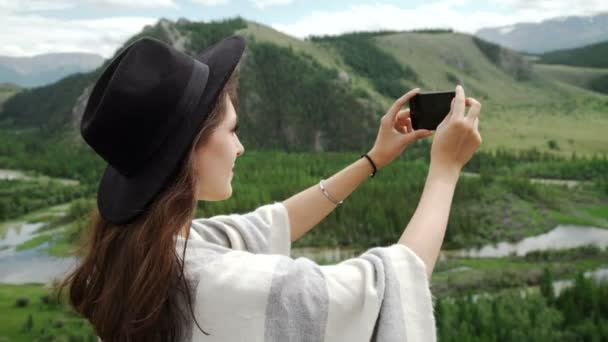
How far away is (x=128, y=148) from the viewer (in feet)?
3.74

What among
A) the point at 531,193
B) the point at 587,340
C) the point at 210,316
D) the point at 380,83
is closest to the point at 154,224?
the point at 210,316

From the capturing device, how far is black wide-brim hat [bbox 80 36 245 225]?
3.66 feet

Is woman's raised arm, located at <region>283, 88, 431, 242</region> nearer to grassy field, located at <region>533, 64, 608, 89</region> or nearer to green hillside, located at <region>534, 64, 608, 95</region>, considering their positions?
green hillside, located at <region>534, 64, 608, 95</region>

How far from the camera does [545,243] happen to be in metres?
13.1

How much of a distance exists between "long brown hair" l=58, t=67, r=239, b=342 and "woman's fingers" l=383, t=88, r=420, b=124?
0.40 metres

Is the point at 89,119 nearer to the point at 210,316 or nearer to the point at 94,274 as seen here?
the point at 94,274

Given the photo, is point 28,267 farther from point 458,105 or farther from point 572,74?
point 572,74

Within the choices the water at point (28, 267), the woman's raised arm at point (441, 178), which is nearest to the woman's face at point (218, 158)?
the woman's raised arm at point (441, 178)

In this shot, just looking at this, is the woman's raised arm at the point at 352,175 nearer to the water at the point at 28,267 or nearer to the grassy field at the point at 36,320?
the grassy field at the point at 36,320

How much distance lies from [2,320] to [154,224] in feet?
27.2

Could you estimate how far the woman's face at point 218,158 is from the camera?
1.21 m

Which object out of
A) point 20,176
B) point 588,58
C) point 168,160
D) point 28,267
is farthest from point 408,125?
point 588,58

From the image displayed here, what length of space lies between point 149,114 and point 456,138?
56 centimetres

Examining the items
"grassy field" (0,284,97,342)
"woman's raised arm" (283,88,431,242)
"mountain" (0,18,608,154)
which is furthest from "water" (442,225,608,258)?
"woman's raised arm" (283,88,431,242)
